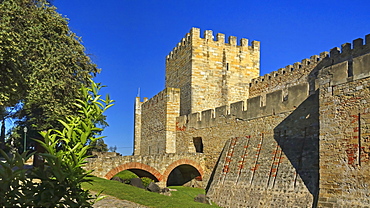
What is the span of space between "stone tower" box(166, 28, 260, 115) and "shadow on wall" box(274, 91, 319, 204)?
975cm

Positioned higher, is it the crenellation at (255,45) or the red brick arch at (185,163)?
the crenellation at (255,45)

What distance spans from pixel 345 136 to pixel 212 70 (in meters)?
14.8

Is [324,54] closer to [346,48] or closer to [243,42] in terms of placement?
[346,48]

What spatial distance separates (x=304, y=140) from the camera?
13.5 metres

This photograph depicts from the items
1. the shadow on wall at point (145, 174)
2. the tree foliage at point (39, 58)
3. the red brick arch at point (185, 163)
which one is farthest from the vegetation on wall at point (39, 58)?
the red brick arch at point (185, 163)

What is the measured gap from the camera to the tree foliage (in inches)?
435

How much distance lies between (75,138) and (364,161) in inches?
341

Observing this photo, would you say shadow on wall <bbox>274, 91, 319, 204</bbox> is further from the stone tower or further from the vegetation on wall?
the stone tower

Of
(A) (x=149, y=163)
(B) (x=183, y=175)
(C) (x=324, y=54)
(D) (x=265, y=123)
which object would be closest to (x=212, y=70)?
(B) (x=183, y=175)

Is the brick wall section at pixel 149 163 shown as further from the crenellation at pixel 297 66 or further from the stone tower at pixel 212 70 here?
the crenellation at pixel 297 66

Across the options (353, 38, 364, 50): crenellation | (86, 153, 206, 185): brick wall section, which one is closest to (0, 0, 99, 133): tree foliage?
(86, 153, 206, 185): brick wall section

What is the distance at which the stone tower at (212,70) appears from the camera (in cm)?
2408

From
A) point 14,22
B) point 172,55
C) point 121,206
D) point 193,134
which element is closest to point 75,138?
point 121,206

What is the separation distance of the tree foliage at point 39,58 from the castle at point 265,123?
24.8 feet
